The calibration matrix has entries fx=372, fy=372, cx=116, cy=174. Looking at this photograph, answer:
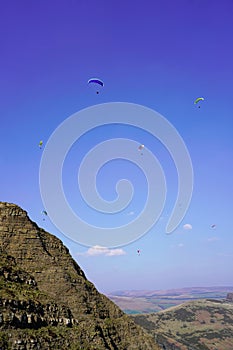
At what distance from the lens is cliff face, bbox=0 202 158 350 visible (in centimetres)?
2841

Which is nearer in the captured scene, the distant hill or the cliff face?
the cliff face

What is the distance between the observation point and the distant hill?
131500 millimetres

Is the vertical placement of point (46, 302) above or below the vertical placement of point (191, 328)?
above

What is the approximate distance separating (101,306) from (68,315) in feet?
42.1

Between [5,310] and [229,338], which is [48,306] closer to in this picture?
[5,310]

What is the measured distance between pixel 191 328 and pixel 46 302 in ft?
476

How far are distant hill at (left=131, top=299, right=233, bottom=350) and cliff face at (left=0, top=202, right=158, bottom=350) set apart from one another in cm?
7466

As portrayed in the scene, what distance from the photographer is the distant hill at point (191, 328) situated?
13150 cm

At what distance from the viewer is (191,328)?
6407 inches

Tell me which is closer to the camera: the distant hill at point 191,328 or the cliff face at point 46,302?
the cliff face at point 46,302

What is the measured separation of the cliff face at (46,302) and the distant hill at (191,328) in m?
74.7

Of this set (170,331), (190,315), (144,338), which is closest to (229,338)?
(170,331)

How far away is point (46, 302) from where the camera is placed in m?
34.6

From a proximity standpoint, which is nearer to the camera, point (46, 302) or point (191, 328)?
point (46, 302)
